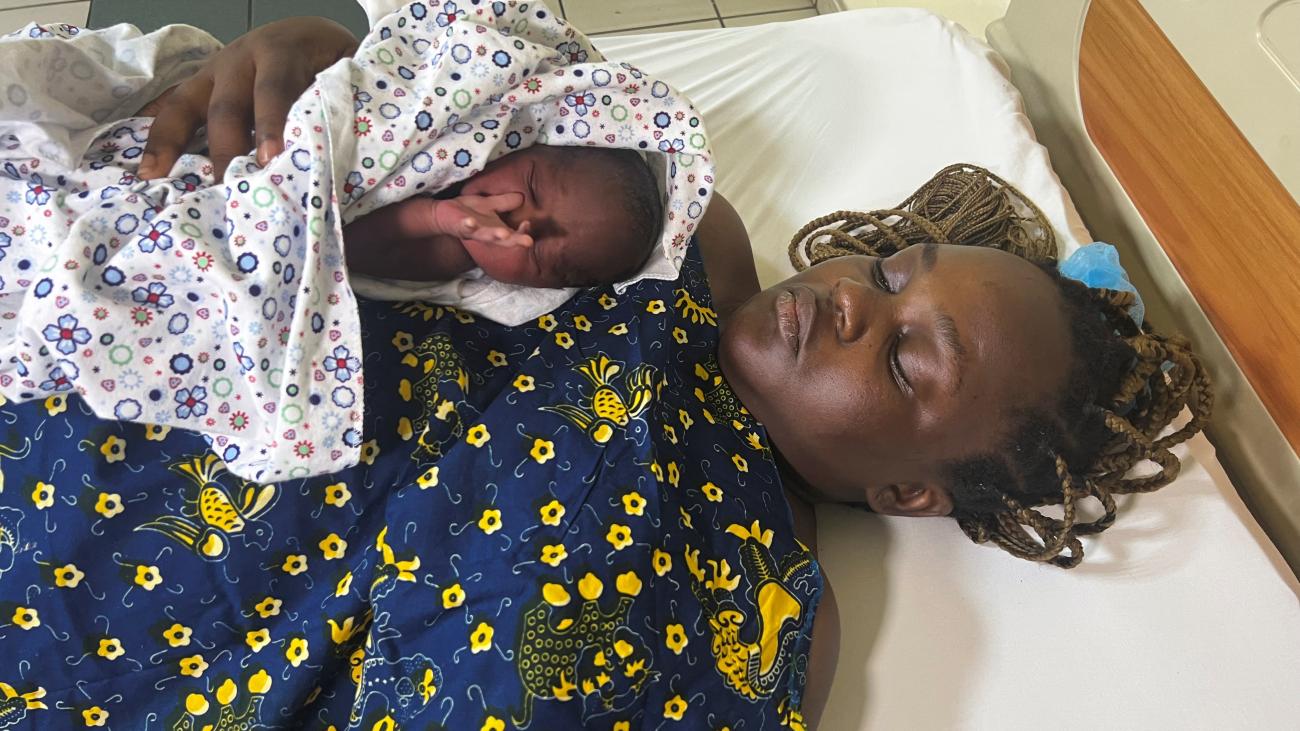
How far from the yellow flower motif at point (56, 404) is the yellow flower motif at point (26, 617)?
0.63 feet

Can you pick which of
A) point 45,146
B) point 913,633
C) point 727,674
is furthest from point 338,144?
point 913,633

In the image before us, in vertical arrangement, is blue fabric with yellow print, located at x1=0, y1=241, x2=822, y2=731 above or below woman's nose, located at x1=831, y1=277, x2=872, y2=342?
below

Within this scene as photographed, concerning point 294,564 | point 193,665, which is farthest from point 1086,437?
point 193,665

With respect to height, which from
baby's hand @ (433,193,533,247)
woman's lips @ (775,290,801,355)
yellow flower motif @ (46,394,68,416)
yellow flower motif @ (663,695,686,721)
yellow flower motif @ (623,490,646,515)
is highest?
baby's hand @ (433,193,533,247)

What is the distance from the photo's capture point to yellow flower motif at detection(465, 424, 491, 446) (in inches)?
39.3

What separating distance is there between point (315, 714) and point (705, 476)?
0.50m

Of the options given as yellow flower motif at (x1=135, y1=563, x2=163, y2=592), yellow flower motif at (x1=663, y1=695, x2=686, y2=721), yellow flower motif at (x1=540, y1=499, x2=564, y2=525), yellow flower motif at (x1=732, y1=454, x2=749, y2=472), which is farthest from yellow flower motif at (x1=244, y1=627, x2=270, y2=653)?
yellow flower motif at (x1=732, y1=454, x2=749, y2=472)

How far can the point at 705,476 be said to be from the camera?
1.10 metres

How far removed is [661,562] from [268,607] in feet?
1.34

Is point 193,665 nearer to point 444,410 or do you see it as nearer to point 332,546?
point 332,546

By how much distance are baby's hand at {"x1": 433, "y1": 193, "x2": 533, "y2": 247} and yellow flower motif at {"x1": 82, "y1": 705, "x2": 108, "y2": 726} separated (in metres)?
0.60

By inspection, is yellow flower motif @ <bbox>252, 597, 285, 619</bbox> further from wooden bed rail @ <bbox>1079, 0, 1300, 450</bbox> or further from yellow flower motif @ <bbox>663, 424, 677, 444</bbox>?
wooden bed rail @ <bbox>1079, 0, 1300, 450</bbox>

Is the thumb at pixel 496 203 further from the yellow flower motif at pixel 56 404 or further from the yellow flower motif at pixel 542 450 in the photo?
the yellow flower motif at pixel 56 404

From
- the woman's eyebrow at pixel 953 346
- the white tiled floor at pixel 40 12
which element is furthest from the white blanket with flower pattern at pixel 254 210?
the white tiled floor at pixel 40 12
